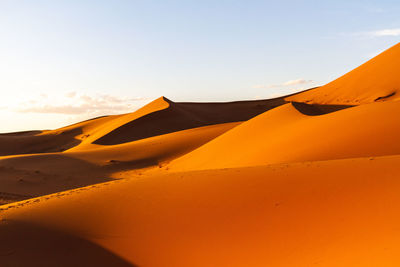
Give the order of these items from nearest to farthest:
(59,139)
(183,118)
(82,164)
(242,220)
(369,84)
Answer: (242,220), (82,164), (369,84), (183,118), (59,139)

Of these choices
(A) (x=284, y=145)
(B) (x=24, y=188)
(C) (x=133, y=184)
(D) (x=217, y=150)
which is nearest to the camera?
(C) (x=133, y=184)

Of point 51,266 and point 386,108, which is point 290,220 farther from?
point 386,108

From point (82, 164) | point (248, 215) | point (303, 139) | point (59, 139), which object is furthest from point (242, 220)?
point (59, 139)

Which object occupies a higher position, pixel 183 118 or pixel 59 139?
pixel 183 118

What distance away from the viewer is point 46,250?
182 inches

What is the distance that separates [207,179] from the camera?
272 inches

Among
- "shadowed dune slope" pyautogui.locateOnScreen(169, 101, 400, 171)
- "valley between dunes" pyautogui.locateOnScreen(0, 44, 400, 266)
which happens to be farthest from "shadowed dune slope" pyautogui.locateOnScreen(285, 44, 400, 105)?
"valley between dunes" pyautogui.locateOnScreen(0, 44, 400, 266)

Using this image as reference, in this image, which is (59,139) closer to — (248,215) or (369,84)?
(369,84)

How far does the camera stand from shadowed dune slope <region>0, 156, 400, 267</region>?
3889 mm

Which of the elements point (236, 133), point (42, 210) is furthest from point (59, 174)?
point (42, 210)

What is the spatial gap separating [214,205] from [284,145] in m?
6.35

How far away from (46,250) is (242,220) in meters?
2.56

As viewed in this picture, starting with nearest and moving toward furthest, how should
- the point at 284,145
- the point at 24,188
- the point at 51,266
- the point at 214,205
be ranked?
the point at 51,266 → the point at 214,205 → the point at 284,145 → the point at 24,188

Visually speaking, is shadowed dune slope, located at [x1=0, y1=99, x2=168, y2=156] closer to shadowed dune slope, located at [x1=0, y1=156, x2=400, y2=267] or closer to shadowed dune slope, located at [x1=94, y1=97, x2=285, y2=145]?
shadowed dune slope, located at [x1=94, y1=97, x2=285, y2=145]
